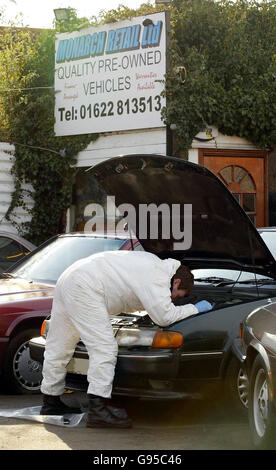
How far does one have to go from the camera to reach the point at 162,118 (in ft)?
49.5

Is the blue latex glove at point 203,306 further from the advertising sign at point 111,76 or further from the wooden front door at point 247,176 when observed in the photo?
the wooden front door at point 247,176

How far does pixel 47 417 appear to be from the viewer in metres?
6.55

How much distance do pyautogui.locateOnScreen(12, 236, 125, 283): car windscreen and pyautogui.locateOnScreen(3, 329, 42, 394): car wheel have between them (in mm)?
859

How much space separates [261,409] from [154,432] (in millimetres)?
1121

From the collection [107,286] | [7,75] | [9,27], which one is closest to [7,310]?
[107,286]

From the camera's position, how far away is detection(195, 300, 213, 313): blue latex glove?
21.5 feet

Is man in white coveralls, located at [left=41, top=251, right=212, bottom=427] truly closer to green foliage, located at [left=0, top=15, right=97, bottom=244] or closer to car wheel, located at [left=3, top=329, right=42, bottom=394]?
car wheel, located at [left=3, top=329, right=42, bottom=394]

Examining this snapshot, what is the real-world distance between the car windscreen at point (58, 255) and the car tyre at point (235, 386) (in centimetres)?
233

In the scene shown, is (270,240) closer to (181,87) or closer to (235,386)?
(235,386)

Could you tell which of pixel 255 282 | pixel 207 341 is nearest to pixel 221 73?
pixel 255 282

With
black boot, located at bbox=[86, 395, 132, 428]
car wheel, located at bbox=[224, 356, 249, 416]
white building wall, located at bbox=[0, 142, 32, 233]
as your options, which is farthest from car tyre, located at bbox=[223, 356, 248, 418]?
white building wall, located at bbox=[0, 142, 32, 233]

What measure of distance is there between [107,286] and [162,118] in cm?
898
